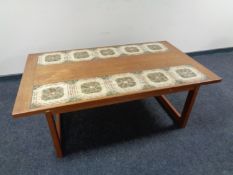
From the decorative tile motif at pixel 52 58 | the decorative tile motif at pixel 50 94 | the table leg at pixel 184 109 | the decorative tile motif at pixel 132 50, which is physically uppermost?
the decorative tile motif at pixel 132 50

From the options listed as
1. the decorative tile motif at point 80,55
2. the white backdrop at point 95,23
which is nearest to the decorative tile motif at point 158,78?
the decorative tile motif at point 80,55

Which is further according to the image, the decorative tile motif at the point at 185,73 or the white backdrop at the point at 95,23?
the white backdrop at the point at 95,23

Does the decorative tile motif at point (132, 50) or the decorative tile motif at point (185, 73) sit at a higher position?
the decorative tile motif at point (132, 50)

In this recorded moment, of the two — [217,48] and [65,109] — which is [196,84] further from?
[217,48]

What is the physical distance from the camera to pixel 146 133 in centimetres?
148

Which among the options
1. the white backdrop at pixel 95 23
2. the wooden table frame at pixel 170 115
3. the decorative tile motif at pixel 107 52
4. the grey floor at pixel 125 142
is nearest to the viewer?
the wooden table frame at pixel 170 115

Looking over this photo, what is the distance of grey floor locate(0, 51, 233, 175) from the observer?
1.25m

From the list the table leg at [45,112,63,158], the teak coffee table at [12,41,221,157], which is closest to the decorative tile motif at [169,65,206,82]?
the teak coffee table at [12,41,221,157]

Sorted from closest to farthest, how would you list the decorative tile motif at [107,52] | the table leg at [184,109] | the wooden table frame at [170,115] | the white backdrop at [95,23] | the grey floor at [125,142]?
the wooden table frame at [170,115] < the grey floor at [125,142] < the table leg at [184,109] < the decorative tile motif at [107,52] < the white backdrop at [95,23]

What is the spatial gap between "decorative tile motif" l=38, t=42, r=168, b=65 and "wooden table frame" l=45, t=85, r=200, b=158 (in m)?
0.46

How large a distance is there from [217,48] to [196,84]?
183 centimetres

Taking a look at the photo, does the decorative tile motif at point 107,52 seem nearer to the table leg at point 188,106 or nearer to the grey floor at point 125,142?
the grey floor at point 125,142

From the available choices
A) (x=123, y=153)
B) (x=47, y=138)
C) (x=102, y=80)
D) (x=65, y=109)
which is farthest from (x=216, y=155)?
(x=47, y=138)

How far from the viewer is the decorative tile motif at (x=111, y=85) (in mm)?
1054
